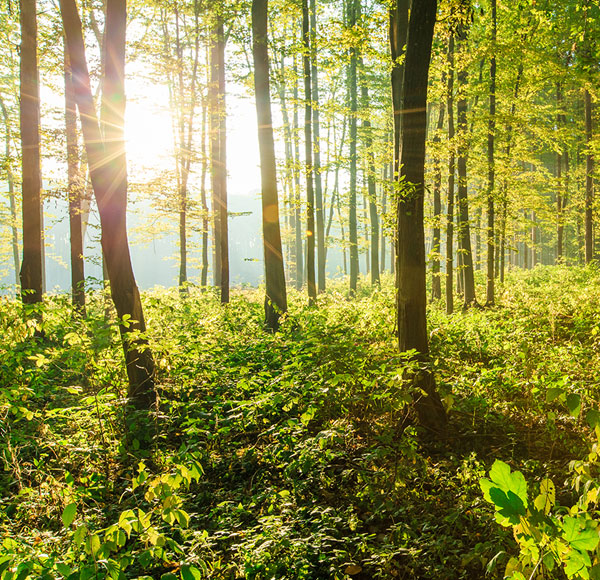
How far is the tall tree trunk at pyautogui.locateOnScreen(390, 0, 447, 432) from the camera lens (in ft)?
13.8

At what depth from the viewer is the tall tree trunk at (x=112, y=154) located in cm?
564

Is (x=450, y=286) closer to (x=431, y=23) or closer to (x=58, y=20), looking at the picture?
(x=431, y=23)

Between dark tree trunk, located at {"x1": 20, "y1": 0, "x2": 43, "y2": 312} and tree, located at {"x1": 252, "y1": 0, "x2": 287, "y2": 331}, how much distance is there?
521 cm

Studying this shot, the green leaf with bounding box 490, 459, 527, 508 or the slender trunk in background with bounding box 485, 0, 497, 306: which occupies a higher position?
the slender trunk in background with bounding box 485, 0, 497, 306

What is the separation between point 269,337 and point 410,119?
15.4 feet

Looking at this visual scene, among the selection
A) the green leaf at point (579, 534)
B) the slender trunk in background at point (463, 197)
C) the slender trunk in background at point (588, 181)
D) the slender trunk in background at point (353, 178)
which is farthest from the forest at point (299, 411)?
the slender trunk in background at point (353, 178)

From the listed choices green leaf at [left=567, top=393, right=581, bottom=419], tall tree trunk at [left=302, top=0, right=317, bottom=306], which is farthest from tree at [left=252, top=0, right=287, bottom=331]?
green leaf at [left=567, top=393, right=581, bottom=419]

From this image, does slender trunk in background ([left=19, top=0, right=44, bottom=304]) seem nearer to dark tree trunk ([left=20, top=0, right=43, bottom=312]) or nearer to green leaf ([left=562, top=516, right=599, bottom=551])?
dark tree trunk ([left=20, top=0, right=43, bottom=312])

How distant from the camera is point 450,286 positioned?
11141 millimetres

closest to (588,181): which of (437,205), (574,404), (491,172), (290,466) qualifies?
(491,172)

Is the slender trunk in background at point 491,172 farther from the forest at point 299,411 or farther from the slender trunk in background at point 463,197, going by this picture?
the slender trunk in background at point 463,197

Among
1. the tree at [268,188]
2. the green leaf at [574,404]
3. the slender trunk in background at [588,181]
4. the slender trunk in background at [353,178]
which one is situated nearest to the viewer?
the green leaf at [574,404]

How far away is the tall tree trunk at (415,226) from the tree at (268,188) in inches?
205

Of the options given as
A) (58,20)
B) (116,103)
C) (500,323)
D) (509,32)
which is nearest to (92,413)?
(116,103)
